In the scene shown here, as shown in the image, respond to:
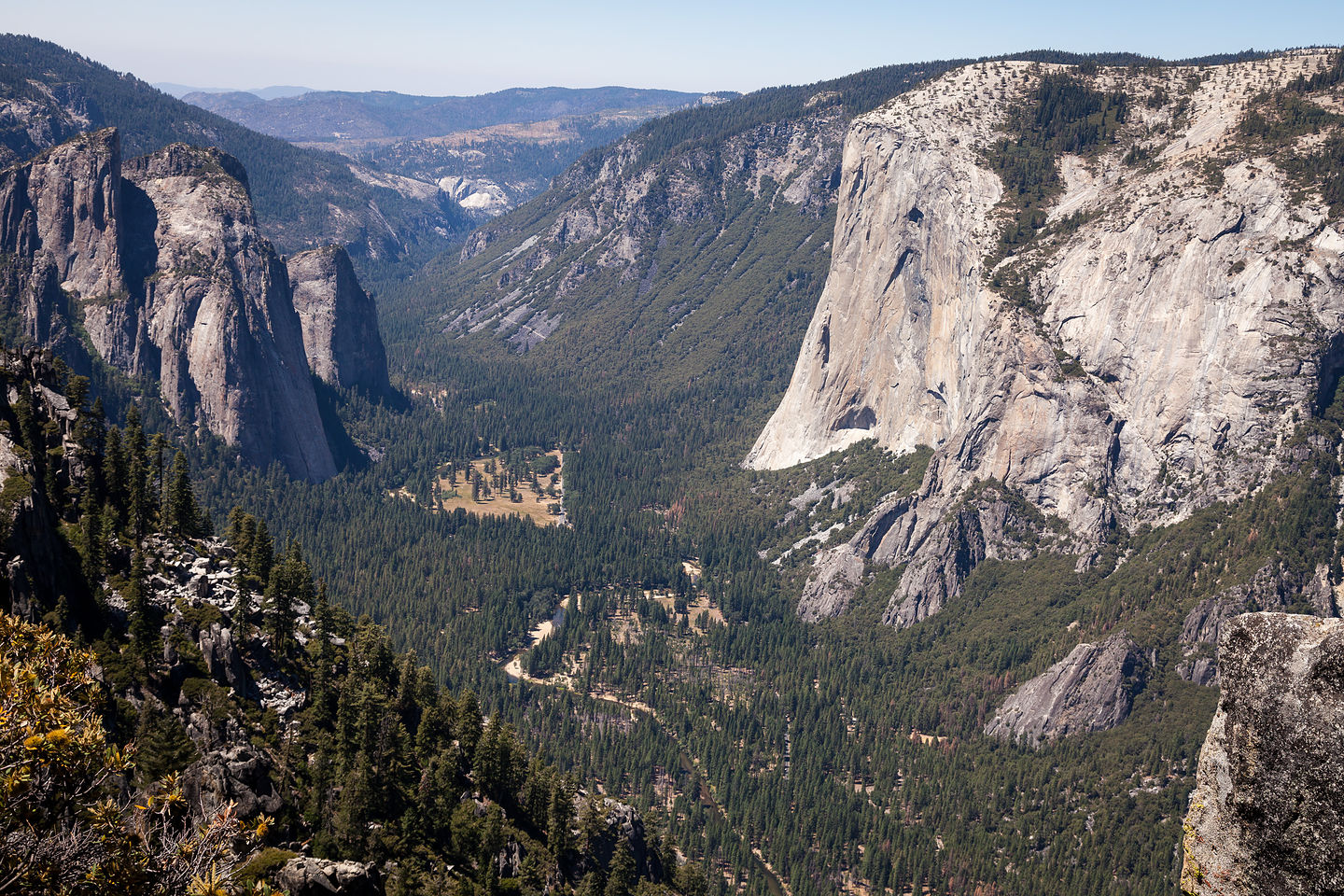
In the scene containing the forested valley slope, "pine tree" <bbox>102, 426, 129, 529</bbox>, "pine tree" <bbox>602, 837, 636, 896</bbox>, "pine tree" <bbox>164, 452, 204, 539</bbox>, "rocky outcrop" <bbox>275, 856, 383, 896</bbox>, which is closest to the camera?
"rocky outcrop" <bbox>275, 856, 383, 896</bbox>

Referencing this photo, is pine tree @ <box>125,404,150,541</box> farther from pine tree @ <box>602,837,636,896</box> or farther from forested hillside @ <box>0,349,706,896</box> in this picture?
pine tree @ <box>602,837,636,896</box>

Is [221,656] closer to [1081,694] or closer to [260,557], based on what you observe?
[260,557]

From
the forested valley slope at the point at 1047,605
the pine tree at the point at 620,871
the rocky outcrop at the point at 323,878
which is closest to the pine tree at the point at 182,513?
the pine tree at the point at 620,871

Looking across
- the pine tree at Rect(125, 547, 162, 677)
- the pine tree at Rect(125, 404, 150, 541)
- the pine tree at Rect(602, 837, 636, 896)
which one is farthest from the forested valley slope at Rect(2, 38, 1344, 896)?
the pine tree at Rect(125, 547, 162, 677)

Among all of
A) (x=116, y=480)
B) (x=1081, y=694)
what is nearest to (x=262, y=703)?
(x=116, y=480)

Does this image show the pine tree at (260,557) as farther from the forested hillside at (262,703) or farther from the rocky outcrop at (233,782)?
the rocky outcrop at (233,782)

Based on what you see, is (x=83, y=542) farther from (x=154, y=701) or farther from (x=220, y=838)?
(x=220, y=838)

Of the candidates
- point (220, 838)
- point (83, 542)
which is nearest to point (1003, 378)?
point (83, 542)
